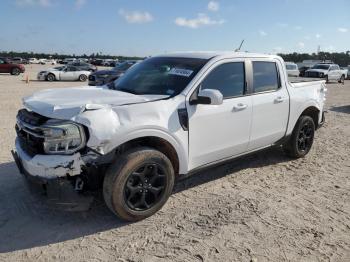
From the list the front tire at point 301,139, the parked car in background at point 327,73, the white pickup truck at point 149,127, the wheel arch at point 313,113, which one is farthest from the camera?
the parked car in background at point 327,73

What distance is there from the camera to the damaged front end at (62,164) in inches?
142

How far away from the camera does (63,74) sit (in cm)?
2823

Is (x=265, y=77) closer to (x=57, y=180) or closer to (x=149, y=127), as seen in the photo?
(x=149, y=127)

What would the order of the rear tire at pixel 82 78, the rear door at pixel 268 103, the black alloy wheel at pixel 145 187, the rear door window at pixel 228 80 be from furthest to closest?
the rear tire at pixel 82 78 → the rear door at pixel 268 103 → the rear door window at pixel 228 80 → the black alloy wheel at pixel 145 187

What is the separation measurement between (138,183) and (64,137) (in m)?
0.93

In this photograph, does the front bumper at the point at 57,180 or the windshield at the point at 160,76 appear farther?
the windshield at the point at 160,76

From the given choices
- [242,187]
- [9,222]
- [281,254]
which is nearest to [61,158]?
[9,222]

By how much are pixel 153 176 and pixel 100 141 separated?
2.59 feet

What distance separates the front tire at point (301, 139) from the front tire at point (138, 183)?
2.85 meters

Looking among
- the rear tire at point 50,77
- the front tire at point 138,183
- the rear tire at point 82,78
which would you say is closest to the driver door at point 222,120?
the front tire at point 138,183

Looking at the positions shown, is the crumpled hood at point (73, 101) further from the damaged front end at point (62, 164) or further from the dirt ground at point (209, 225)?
the dirt ground at point (209, 225)

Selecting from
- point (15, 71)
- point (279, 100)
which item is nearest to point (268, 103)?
point (279, 100)

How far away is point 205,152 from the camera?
458cm

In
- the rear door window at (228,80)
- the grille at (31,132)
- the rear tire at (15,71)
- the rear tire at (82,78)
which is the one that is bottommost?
the rear tire at (82,78)
